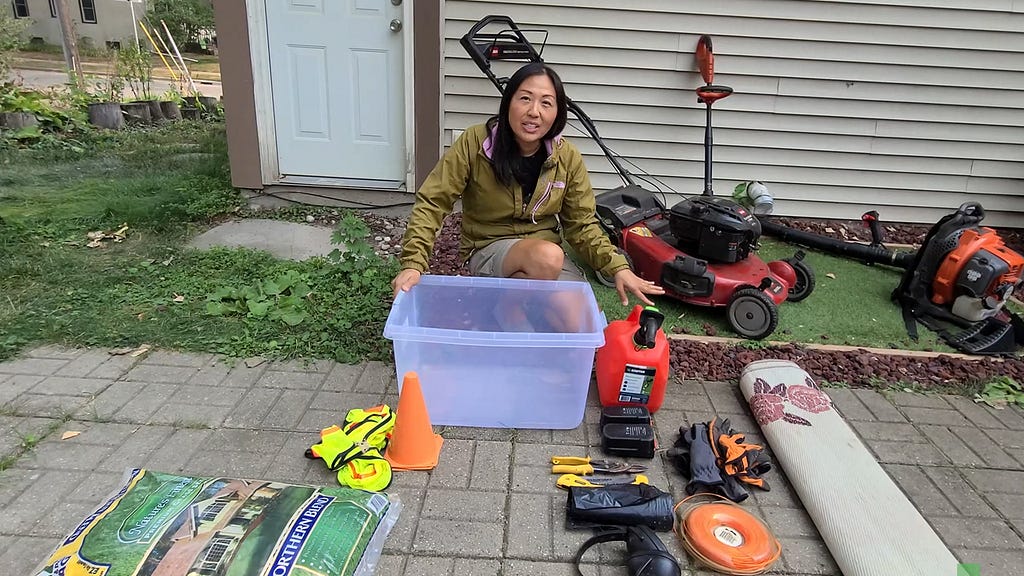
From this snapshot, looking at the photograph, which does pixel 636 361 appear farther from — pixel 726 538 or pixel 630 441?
pixel 726 538

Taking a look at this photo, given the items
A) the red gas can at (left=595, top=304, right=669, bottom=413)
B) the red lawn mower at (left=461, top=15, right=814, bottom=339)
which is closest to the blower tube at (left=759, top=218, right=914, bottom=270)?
the red lawn mower at (left=461, top=15, right=814, bottom=339)

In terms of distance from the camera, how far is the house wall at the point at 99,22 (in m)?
22.9

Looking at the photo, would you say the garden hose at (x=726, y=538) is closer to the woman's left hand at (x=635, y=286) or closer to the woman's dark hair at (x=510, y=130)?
the woman's left hand at (x=635, y=286)

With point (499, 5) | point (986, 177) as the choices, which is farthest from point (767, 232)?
point (499, 5)

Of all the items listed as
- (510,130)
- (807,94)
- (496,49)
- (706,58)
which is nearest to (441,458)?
(510,130)

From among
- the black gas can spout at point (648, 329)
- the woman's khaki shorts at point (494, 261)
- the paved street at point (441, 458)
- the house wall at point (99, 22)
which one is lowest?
the paved street at point (441, 458)

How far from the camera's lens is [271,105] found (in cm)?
458

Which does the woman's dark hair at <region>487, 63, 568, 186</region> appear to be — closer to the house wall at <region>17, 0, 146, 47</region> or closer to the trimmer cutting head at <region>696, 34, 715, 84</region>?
the trimmer cutting head at <region>696, 34, 715, 84</region>

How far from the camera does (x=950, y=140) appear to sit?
4.77m

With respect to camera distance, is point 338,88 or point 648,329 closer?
point 648,329

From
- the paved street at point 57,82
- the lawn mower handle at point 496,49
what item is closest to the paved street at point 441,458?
the lawn mower handle at point 496,49

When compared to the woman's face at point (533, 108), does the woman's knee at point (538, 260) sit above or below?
below

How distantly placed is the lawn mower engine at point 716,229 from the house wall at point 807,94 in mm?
1659

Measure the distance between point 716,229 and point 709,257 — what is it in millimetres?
176
